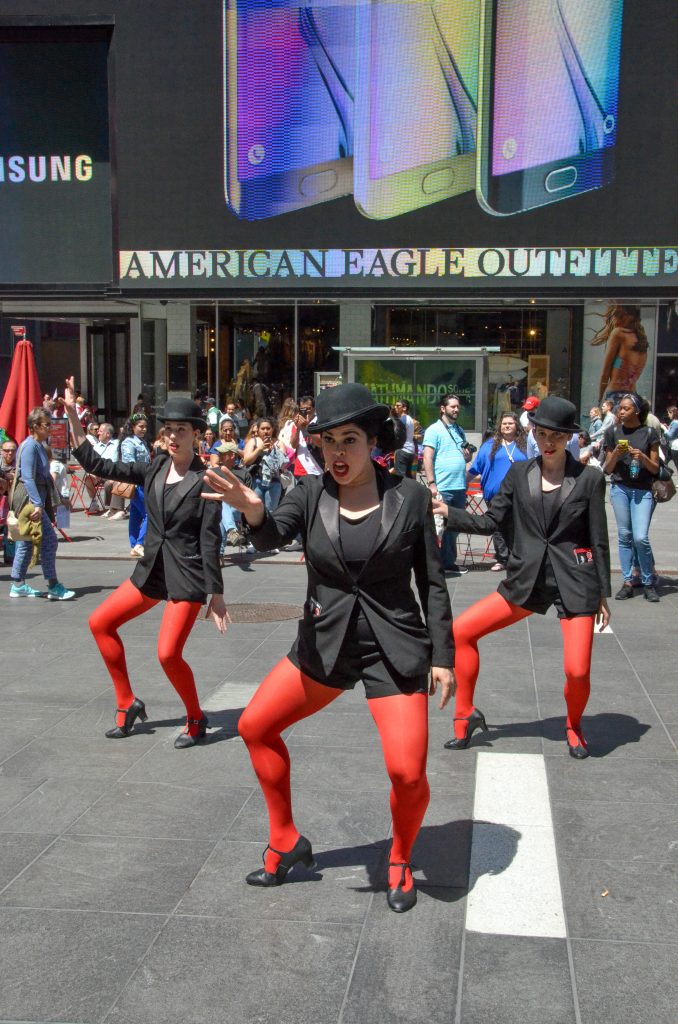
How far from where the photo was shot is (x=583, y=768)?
578 centimetres

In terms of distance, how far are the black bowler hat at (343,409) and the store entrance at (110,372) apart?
26766 mm

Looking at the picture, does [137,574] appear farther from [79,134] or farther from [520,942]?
[79,134]

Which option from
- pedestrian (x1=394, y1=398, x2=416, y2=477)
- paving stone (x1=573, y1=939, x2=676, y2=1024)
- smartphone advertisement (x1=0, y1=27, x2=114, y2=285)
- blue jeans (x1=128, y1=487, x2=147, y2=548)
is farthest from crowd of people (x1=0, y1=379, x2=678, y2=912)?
smartphone advertisement (x1=0, y1=27, x2=114, y2=285)

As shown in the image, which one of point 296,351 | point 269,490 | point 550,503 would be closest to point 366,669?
point 550,503

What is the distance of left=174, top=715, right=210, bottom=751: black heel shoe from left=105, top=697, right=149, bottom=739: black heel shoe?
1.09 ft

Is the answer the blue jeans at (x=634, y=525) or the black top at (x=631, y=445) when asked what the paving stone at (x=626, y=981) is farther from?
the blue jeans at (x=634, y=525)

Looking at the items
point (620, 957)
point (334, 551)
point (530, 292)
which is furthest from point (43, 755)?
point (530, 292)

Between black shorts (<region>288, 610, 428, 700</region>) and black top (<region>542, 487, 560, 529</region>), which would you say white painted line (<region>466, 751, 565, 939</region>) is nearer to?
black shorts (<region>288, 610, 428, 700</region>)

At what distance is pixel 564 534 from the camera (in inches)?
233

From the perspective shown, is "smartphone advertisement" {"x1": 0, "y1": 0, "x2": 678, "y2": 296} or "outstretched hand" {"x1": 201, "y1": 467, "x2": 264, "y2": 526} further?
"smartphone advertisement" {"x1": 0, "y1": 0, "x2": 678, "y2": 296}

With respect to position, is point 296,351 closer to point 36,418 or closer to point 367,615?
point 36,418

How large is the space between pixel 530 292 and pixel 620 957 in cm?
2192

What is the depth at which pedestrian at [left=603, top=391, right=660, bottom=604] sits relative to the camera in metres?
10.0

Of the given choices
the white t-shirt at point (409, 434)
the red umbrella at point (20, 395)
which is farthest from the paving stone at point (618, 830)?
the red umbrella at point (20, 395)
